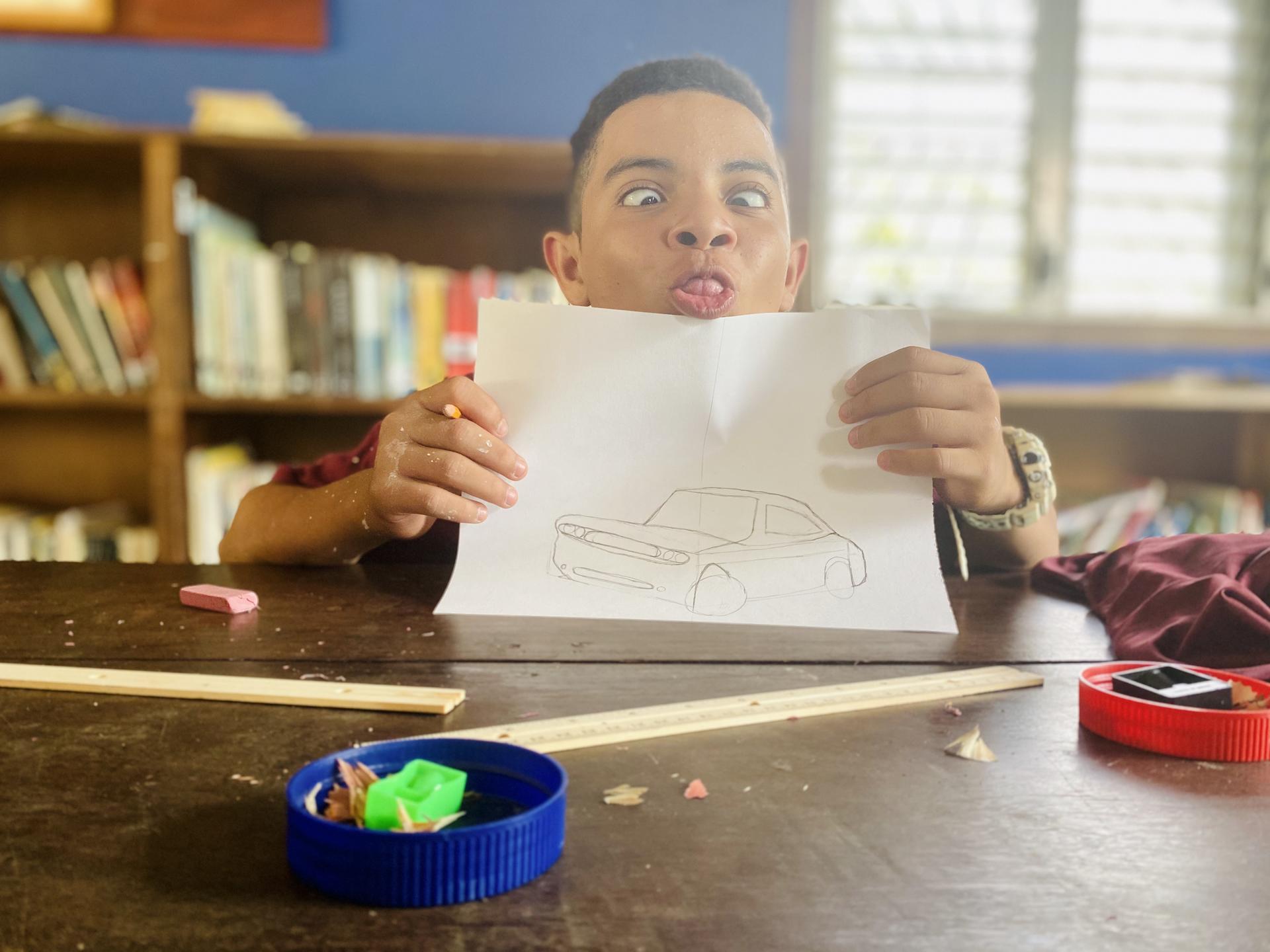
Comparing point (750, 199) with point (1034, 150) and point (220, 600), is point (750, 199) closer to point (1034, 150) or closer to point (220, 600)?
point (220, 600)

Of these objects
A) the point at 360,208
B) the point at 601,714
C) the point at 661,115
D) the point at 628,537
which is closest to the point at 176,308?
the point at 360,208

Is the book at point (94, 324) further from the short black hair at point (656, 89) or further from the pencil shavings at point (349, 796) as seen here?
the pencil shavings at point (349, 796)

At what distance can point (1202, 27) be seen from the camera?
2.58 metres

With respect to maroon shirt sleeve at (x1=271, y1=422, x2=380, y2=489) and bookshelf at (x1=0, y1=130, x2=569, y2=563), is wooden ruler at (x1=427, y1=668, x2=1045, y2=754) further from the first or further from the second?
bookshelf at (x1=0, y1=130, x2=569, y2=563)

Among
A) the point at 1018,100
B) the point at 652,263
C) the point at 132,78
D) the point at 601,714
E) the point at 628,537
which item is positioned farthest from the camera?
the point at 1018,100

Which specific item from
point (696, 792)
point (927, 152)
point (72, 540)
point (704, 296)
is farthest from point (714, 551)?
point (927, 152)

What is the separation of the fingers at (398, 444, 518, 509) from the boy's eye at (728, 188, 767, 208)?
0.36 meters

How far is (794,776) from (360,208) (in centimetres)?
209

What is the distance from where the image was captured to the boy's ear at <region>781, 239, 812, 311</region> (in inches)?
44.6

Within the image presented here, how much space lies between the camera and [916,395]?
79 cm

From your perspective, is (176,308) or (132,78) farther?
(132,78)

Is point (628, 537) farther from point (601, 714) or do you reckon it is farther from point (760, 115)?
point (760, 115)

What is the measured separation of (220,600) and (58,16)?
191 centimetres

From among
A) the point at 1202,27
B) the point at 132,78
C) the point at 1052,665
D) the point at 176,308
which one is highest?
the point at 1202,27
